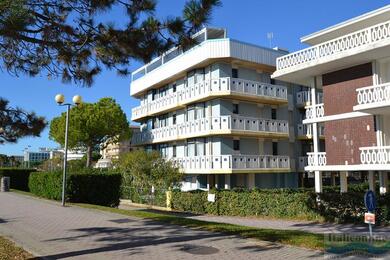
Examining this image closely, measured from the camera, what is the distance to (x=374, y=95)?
20.6 metres

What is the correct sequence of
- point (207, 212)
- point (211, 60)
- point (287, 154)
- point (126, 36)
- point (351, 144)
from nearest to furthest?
point (126, 36) → point (351, 144) → point (207, 212) → point (211, 60) → point (287, 154)

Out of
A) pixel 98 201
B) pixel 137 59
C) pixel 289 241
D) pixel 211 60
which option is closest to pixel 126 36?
pixel 137 59

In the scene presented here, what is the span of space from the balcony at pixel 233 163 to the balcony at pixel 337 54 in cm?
763

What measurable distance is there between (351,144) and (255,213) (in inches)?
249

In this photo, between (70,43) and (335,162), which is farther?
(335,162)

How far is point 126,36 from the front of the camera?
909 centimetres

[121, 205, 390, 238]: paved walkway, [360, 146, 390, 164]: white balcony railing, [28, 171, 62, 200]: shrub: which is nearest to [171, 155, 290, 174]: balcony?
[121, 205, 390, 238]: paved walkway

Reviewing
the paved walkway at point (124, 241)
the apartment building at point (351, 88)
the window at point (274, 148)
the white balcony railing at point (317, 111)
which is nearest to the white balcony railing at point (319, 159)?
the apartment building at point (351, 88)

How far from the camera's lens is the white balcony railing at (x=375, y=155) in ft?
67.0

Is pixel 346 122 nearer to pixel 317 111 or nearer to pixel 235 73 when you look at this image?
pixel 317 111

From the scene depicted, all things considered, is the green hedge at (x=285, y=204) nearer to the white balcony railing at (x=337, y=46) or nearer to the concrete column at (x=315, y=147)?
the concrete column at (x=315, y=147)

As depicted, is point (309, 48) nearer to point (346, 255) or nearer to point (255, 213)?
point (255, 213)

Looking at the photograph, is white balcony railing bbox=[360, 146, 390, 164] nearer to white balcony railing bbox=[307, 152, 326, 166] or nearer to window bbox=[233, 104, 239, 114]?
white balcony railing bbox=[307, 152, 326, 166]

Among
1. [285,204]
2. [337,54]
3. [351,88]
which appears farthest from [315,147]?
[337,54]
